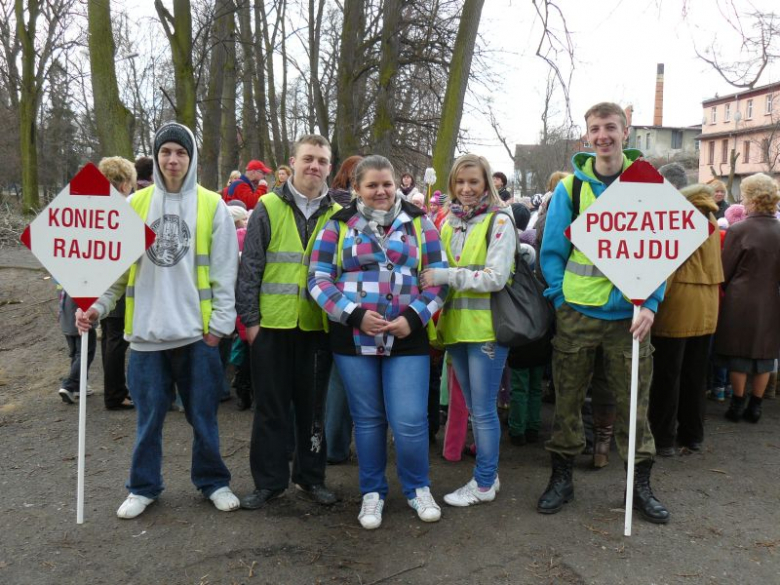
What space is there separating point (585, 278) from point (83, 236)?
9.22ft

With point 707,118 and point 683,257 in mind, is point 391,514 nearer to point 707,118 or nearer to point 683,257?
point 683,257

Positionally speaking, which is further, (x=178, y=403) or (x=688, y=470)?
(x=178, y=403)

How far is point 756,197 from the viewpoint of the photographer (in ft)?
18.4

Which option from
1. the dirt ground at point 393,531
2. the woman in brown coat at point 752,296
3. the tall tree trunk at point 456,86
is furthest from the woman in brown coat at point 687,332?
the tall tree trunk at point 456,86

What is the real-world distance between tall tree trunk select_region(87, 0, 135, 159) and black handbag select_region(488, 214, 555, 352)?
705cm

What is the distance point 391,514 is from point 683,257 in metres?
2.17

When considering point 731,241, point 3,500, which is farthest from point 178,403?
point 731,241

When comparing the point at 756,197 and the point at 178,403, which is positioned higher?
the point at 756,197

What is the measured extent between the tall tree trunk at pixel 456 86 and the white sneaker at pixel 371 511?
250 inches

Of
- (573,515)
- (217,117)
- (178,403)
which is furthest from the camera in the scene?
(217,117)

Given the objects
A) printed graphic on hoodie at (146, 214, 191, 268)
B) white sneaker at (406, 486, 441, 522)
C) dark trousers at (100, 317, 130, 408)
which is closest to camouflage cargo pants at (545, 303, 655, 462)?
white sneaker at (406, 486, 441, 522)

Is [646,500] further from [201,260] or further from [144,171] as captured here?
[144,171]

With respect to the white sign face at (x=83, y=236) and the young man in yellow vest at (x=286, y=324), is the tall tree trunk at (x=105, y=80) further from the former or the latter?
the young man in yellow vest at (x=286, y=324)

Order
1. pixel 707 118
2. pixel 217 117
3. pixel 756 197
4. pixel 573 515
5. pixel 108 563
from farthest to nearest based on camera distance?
pixel 707 118
pixel 217 117
pixel 756 197
pixel 573 515
pixel 108 563
